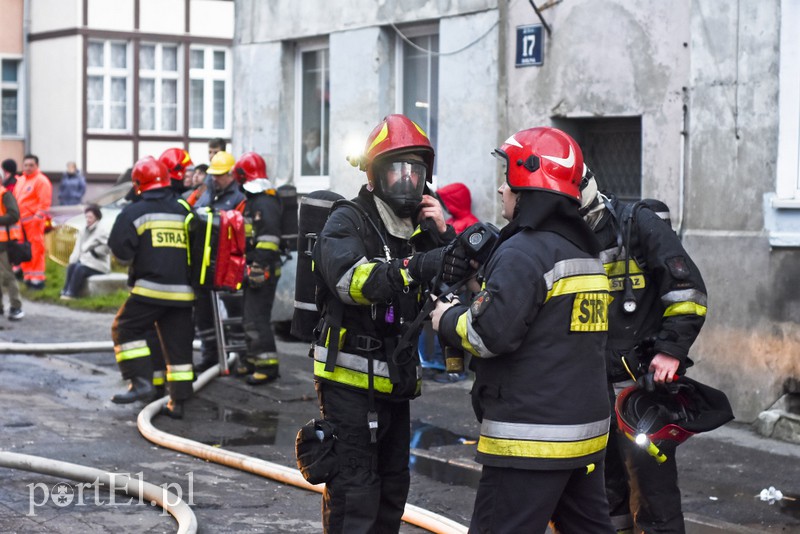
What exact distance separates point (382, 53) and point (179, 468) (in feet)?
19.1

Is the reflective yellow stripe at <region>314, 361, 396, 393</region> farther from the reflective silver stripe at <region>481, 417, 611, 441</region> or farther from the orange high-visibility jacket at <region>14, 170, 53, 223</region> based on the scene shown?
the orange high-visibility jacket at <region>14, 170, 53, 223</region>

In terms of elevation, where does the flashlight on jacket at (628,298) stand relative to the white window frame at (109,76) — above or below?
below

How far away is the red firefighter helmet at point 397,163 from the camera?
16.8ft

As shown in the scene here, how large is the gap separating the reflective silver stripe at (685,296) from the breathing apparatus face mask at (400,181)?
1.22 m

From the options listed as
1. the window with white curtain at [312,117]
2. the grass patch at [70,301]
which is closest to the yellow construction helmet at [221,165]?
the window with white curtain at [312,117]

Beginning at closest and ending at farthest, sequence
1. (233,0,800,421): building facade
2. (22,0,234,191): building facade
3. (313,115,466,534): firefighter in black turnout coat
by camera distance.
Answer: (313,115,466,534): firefighter in black turnout coat, (233,0,800,421): building facade, (22,0,234,191): building facade

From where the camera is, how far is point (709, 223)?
8.91 metres

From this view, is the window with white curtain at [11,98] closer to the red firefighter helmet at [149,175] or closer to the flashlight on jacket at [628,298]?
the red firefighter helmet at [149,175]

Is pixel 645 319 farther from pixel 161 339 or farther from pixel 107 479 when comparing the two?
pixel 161 339

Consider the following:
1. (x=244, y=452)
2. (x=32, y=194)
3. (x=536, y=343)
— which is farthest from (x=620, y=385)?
(x=32, y=194)

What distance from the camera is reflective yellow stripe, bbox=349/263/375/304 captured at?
4.85 meters

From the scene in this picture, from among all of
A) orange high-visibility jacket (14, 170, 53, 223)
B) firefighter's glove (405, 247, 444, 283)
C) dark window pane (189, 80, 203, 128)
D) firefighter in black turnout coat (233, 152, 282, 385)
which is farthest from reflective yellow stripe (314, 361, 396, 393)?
dark window pane (189, 80, 203, 128)

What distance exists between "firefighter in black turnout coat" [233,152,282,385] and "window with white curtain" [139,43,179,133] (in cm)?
2017

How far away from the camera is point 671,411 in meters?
5.30
